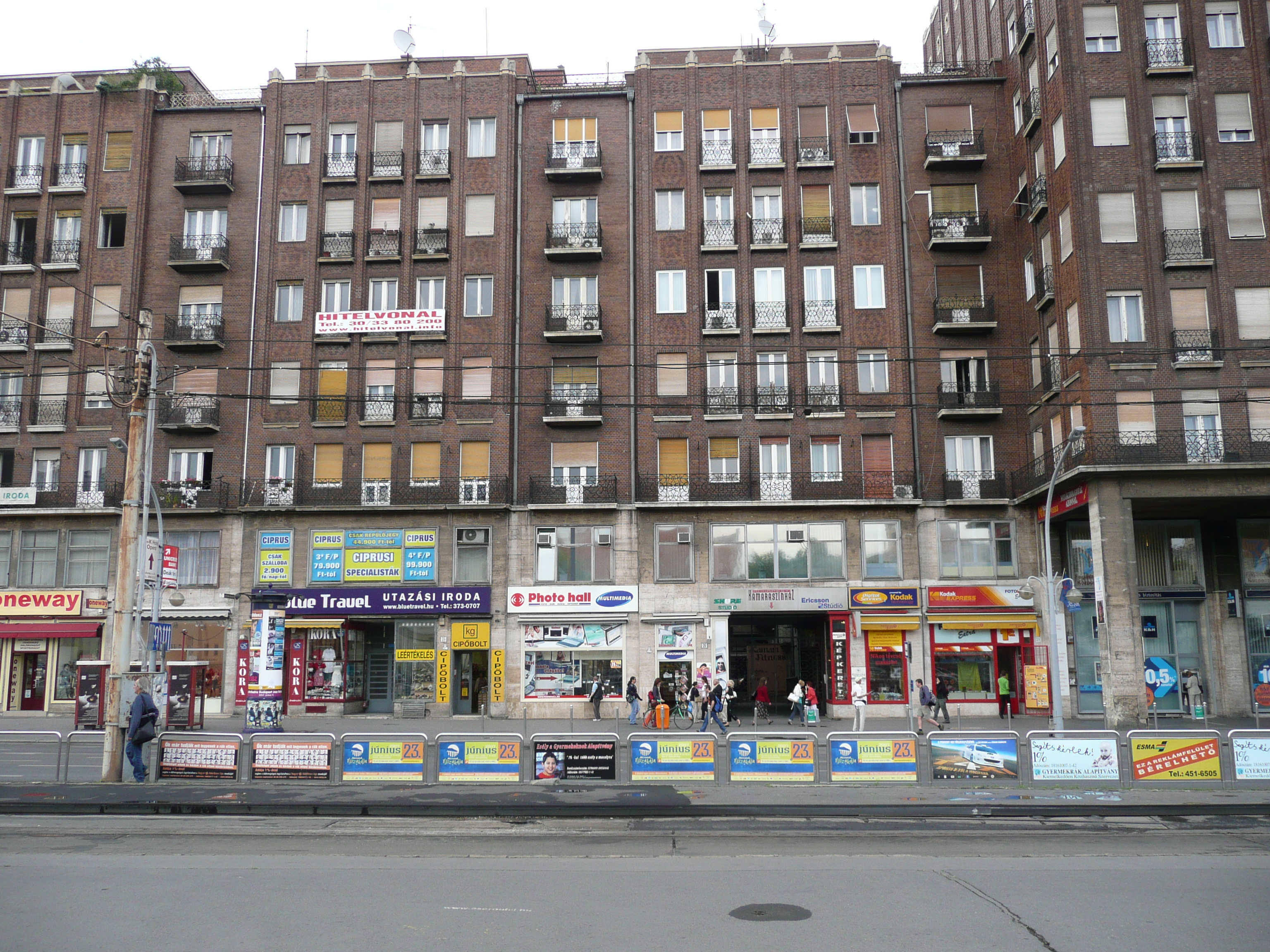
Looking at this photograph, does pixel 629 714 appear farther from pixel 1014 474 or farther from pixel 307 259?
pixel 307 259

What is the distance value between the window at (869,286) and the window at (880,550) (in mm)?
8833

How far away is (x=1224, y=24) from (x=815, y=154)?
1471cm

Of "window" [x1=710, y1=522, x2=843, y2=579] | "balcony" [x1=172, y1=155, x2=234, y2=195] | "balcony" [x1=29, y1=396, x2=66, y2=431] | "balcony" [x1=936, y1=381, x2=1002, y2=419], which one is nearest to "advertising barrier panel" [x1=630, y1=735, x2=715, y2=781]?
"window" [x1=710, y1=522, x2=843, y2=579]

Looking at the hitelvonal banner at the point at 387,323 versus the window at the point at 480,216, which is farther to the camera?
the window at the point at 480,216

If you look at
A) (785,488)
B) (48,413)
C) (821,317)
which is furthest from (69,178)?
(785,488)

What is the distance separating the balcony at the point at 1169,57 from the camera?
33844 millimetres

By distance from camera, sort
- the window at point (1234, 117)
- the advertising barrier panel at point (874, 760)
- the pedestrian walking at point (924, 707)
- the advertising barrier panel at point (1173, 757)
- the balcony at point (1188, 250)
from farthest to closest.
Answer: the window at point (1234, 117) < the balcony at point (1188, 250) < the pedestrian walking at point (924, 707) < the advertising barrier panel at point (874, 760) < the advertising barrier panel at point (1173, 757)

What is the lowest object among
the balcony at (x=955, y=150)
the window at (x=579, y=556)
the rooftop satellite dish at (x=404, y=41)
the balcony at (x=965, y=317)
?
the window at (x=579, y=556)

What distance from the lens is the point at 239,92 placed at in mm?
43562

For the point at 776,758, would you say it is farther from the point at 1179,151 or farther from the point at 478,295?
the point at 1179,151

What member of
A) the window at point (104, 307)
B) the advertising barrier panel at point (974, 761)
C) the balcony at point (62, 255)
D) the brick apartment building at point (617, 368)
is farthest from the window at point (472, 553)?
the advertising barrier panel at point (974, 761)

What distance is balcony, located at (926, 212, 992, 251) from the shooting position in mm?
38594

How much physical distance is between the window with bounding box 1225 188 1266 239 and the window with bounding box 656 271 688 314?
19.3 m

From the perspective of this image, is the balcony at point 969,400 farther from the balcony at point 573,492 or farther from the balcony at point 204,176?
the balcony at point 204,176
